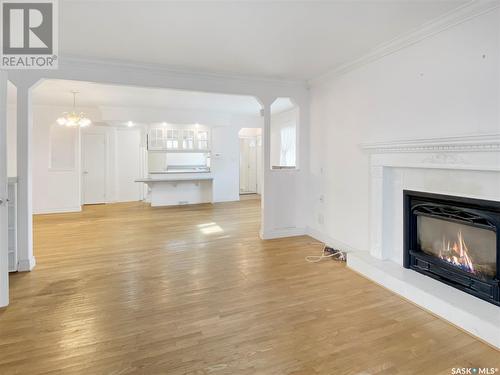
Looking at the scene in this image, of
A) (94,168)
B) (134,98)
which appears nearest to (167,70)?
(134,98)

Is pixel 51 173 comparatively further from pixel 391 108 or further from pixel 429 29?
pixel 429 29

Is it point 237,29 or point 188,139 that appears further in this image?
point 188,139

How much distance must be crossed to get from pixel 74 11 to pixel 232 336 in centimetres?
306

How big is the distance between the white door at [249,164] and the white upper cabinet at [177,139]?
2825 millimetres

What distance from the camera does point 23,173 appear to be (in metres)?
3.42

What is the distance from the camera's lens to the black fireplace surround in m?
2.33

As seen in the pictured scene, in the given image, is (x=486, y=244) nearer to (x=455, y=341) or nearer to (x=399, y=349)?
(x=455, y=341)

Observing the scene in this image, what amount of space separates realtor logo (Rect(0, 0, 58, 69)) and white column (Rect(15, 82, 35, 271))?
355 millimetres

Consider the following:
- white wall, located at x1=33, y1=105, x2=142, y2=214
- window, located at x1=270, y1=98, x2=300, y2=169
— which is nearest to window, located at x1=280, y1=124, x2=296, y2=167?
window, located at x1=270, y1=98, x2=300, y2=169

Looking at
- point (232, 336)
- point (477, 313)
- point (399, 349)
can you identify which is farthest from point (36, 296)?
point (477, 313)

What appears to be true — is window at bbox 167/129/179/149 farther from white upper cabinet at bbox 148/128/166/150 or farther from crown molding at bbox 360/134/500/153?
crown molding at bbox 360/134/500/153

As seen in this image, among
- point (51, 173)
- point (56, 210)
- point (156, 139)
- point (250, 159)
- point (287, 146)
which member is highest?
point (156, 139)

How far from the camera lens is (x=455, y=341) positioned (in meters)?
2.04

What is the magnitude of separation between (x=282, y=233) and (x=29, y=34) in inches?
161
